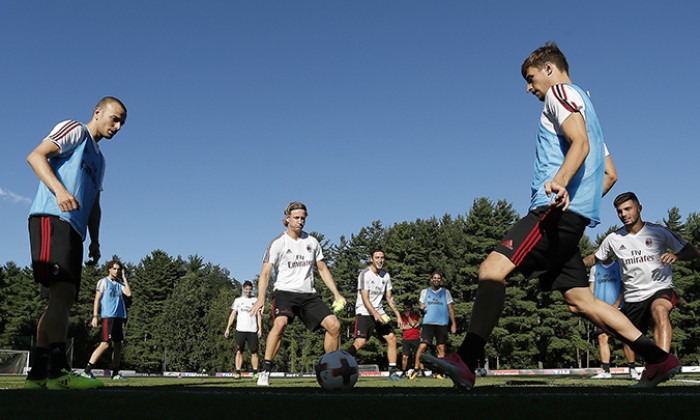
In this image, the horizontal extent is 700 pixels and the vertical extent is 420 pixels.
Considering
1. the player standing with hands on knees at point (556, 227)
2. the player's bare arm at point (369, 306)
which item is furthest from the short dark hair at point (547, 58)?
A: the player's bare arm at point (369, 306)

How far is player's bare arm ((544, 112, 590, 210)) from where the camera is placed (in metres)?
4.18

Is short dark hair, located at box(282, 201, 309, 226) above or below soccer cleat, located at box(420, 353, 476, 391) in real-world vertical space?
above

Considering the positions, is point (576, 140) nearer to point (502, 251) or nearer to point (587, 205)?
point (587, 205)

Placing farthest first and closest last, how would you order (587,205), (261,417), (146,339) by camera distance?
(146,339) → (587,205) → (261,417)

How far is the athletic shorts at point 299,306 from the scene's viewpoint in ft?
29.7

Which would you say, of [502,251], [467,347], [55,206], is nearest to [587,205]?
[502,251]

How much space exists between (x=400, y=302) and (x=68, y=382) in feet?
194

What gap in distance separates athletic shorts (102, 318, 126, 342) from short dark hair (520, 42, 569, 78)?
35.1 feet

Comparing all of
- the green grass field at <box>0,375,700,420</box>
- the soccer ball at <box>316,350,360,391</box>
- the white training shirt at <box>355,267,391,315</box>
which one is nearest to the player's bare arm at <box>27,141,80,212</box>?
the green grass field at <box>0,375,700,420</box>

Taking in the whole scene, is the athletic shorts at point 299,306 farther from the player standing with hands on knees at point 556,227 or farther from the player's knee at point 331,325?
the player standing with hands on knees at point 556,227

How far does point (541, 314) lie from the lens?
56.5m

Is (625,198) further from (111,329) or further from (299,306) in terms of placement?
(111,329)

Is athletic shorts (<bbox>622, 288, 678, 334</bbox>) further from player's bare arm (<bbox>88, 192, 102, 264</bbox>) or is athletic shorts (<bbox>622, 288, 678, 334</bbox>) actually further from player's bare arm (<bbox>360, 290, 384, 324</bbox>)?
player's bare arm (<bbox>88, 192, 102, 264</bbox>)

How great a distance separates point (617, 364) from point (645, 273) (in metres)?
48.9
